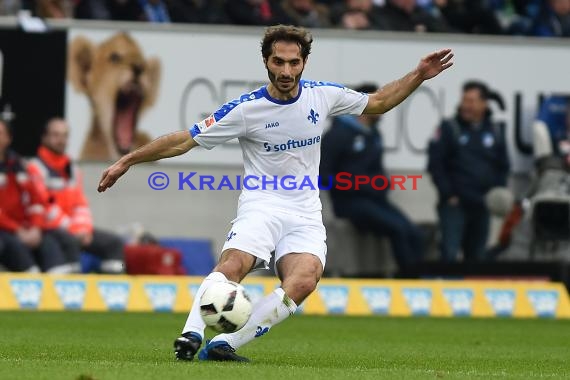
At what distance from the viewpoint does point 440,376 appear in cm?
912

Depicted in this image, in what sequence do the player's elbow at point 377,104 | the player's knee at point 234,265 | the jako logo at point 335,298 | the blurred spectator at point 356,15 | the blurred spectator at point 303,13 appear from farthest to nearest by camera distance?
the blurred spectator at point 356,15, the blurred spectator at point 303,13, the jako logo at point 335,298, the player's elbow at point 377,104, the player's knee at point 234,265

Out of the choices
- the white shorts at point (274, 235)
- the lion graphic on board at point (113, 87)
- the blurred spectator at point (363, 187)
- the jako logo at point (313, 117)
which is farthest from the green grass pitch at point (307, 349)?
the lion graphic on board at point (113, 87)

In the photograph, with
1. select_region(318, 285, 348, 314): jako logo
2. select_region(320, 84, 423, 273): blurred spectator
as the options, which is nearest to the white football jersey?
select_region(318, 285, 348, 314): jako logo

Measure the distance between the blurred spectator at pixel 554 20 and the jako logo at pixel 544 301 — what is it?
201 inches

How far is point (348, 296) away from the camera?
1889 cm

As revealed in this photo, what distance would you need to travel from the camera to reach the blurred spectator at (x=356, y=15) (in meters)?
21.4

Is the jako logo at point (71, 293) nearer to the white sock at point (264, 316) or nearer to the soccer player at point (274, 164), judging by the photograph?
the soccer player at point (274, 164)

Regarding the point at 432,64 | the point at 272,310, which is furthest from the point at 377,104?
the point at 272,310

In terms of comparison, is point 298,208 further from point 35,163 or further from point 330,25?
point 330,25

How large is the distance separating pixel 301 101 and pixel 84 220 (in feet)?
28.5

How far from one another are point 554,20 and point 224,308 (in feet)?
47.3

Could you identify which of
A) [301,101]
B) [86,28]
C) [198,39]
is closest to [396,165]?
[198,39]

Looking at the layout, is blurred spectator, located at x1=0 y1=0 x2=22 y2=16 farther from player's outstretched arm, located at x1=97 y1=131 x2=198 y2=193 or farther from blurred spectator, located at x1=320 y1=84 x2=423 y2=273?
player's outstretched arm, located at x1=97 y1=131 x2=198 y2=193

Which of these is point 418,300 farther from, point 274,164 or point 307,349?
point 274,164
